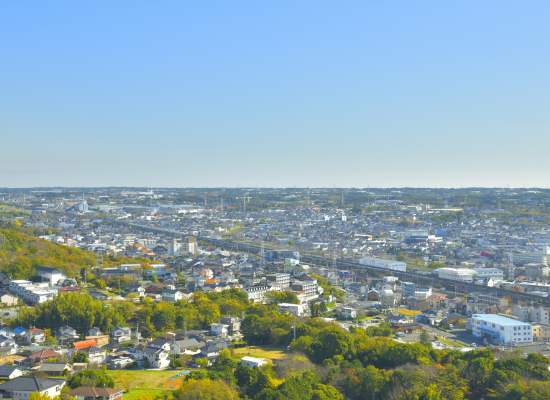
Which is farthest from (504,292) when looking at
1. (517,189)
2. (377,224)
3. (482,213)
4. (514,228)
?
(517,189)

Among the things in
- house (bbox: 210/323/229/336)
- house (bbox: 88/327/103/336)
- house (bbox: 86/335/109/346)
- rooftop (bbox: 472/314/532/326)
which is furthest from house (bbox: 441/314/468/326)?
house (bbox: 88/327/103/336)

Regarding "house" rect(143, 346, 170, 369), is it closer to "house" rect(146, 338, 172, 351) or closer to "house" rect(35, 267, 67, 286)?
"house" rect(146, 338, 172, 351)

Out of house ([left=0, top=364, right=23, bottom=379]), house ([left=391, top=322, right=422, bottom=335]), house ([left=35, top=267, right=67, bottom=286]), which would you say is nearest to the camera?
house ([left=0, top=364, right=23, bottom=379])

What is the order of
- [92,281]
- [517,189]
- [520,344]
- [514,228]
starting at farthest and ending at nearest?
[517,189], [514,228], [92,281], [520,344]

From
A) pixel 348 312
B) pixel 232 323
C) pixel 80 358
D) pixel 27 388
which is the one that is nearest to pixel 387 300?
pixel 348 312

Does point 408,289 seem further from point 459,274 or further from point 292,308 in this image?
point 292,308

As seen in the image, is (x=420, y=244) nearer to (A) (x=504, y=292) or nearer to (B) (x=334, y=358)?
(A) (x=504, y=292)

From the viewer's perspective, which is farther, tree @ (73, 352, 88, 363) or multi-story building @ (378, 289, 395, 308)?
multi-story building @ (378, 289, 395, 308)
